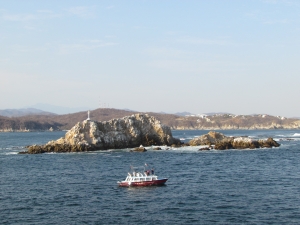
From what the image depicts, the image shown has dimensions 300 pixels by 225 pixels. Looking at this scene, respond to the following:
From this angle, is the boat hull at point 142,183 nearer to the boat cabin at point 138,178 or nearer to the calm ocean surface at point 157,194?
the boat cabin at point 138,178

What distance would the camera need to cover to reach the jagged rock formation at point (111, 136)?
78.5 m

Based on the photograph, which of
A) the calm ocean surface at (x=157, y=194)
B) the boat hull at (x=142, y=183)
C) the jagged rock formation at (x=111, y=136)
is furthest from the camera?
the jagged rock formation at (x=111, y=136)

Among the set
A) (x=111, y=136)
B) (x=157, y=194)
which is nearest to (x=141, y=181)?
(x=157, y=194)

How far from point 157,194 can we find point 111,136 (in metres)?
46.2

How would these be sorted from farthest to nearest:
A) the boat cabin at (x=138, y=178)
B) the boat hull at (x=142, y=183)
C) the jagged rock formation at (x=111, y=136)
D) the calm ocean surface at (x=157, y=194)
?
the jagged rock formation at (x=111, y=136) < the boat cabin at (x=138, y=178) < the boat hull at (x=142, y=183) < the calm ocean surface at (x=157, y=194)

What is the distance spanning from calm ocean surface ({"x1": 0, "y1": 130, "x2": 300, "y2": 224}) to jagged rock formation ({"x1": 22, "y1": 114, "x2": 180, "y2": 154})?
57.8 ft

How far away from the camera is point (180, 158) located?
215 ft

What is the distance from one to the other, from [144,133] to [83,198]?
52.1 m

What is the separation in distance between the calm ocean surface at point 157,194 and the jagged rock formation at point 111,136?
57.8 feet

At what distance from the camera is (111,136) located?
8219 centimetres

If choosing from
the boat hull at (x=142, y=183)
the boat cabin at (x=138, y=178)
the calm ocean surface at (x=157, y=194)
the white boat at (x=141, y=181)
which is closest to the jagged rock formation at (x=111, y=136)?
the calm ocean surface at (x=157, y=194)

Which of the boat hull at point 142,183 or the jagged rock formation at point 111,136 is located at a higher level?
the jagged rock formation at point 111,136

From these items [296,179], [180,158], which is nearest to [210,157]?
[180,158]

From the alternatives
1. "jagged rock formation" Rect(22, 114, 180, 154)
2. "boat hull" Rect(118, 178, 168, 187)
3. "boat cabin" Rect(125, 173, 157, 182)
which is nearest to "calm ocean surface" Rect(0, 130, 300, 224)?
"boat hull" Rect(118, 178, 168, 187)
